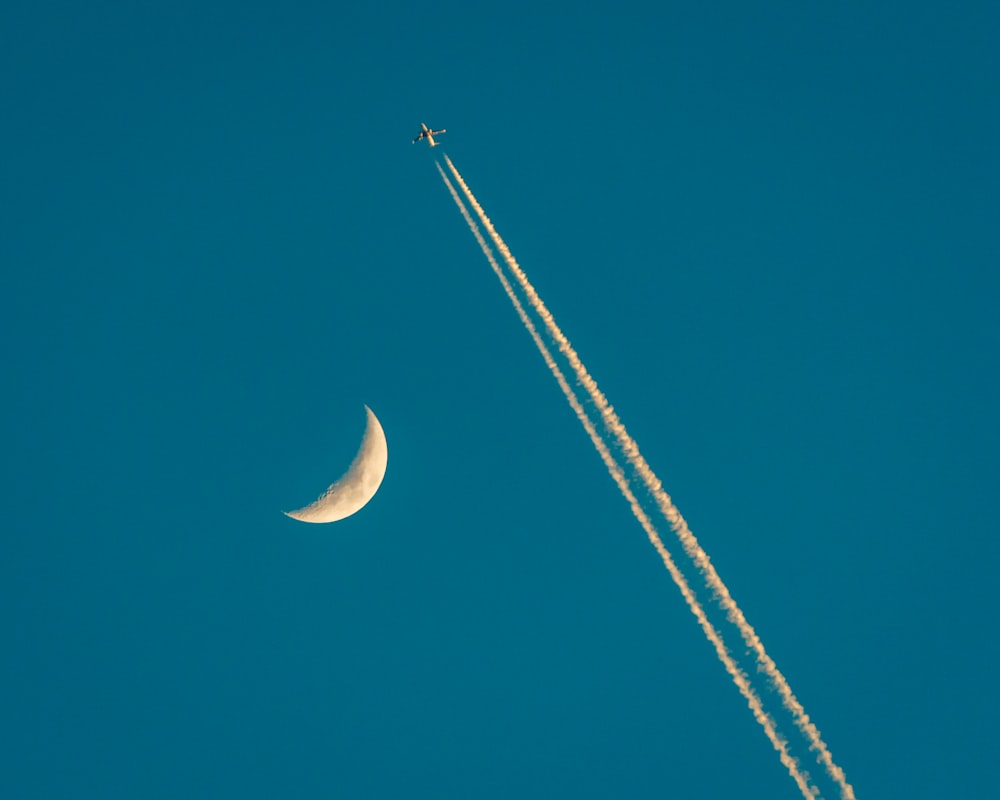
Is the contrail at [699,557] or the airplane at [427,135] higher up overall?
the airplane at [427,135]

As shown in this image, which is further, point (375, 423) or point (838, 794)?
point (375, 423)

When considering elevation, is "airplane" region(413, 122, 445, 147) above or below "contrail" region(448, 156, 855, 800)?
above

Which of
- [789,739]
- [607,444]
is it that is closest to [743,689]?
[789,739]

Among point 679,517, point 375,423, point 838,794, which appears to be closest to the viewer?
point 838,794

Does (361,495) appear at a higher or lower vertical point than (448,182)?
lower

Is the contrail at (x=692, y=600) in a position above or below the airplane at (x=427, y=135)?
below

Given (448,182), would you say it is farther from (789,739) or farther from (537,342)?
(789,739)

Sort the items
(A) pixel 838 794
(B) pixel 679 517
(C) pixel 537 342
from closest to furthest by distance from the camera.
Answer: (A) pixel 838 794 < (B) pixel 679 517 < (C) pixel 537 342

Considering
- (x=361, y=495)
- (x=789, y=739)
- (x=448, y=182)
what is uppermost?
(x=448, y=182)

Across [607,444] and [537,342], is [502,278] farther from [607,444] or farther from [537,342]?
[607,444]
